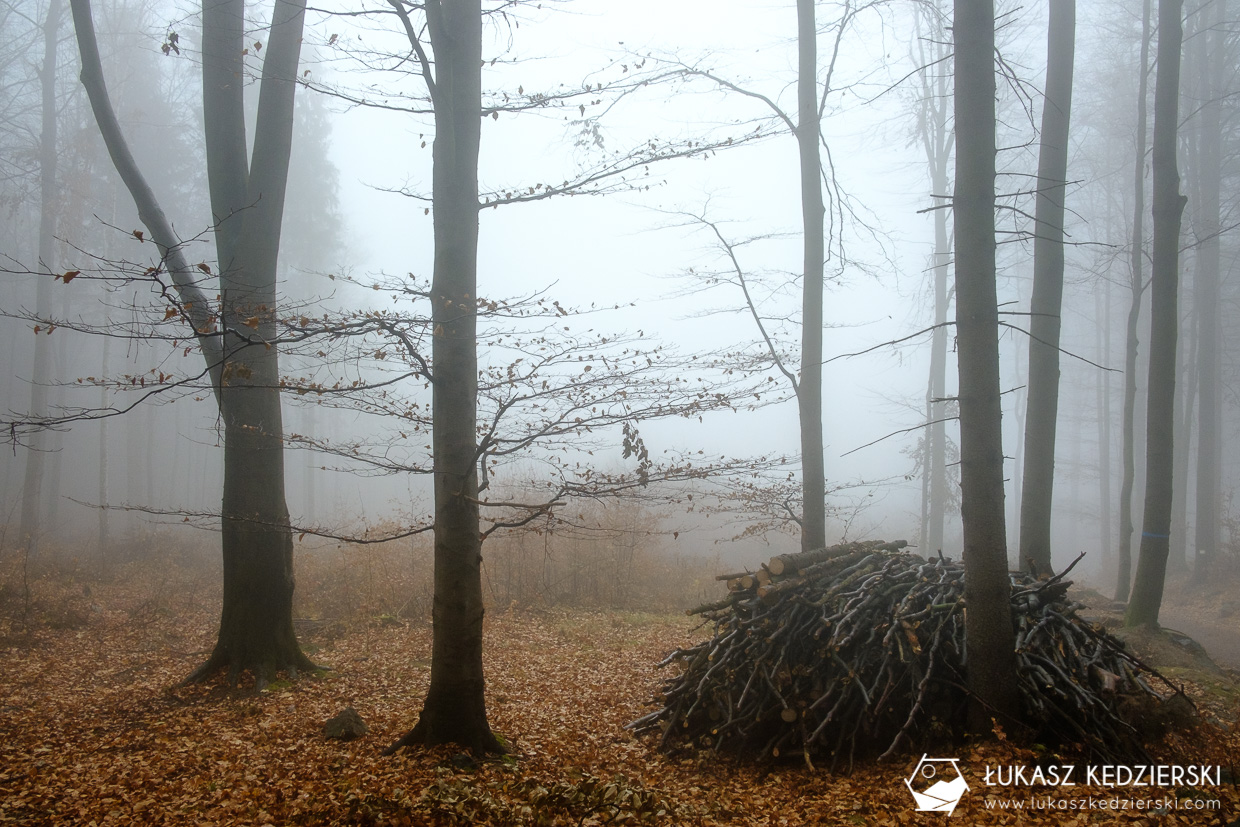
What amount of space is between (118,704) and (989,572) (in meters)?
7.02

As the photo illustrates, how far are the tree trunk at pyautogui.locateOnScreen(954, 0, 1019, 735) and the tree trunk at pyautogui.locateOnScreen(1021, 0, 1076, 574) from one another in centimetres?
362

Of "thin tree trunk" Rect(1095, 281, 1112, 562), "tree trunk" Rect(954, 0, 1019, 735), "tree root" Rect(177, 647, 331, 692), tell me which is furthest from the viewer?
"thin tree trunk" Rect(1095, 281, 1112, 562)

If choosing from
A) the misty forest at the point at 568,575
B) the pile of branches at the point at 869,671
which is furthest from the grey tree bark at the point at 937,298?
the pile of branches at the point at 869,671

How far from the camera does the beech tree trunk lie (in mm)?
7875

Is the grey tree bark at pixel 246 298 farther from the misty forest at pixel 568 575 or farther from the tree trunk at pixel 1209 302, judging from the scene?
the tree trunk at pixel 1209 302

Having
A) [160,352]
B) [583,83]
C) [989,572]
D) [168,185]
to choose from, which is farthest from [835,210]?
[160,352]

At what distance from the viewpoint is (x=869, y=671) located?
484 cm

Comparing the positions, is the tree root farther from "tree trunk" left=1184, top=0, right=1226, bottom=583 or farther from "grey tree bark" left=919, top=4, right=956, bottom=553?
"tree trunk" left=1184, top=0, right=1226, bottom=583

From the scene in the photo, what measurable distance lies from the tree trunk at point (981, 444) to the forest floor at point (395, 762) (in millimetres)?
408

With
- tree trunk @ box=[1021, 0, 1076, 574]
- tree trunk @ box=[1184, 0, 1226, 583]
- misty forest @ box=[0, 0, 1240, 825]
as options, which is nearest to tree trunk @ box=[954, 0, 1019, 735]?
misty forest @ box=[0, 0, 1240, 825]

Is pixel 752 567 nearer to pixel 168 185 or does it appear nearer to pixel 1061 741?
pixel 1061 741

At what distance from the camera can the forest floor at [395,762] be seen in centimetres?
371

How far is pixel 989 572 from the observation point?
4.35 meters

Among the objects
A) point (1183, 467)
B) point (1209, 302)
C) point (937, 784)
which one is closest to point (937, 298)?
point (1209, 302)
